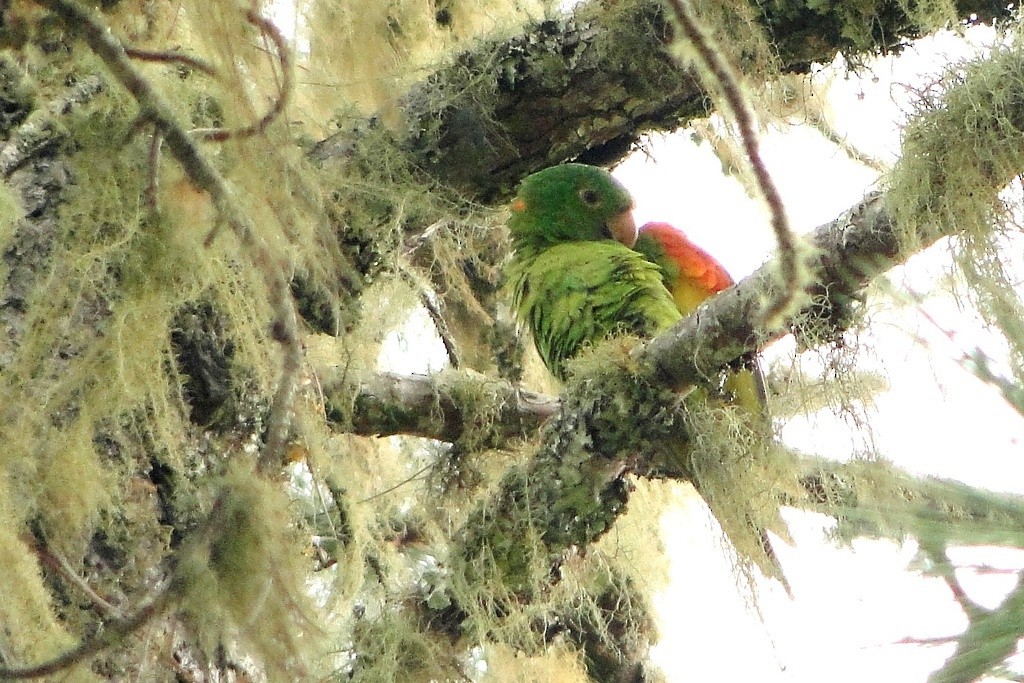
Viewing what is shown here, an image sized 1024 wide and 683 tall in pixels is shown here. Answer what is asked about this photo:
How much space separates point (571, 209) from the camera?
2.79 metres

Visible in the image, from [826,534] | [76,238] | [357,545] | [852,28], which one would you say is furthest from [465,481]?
[852,28]

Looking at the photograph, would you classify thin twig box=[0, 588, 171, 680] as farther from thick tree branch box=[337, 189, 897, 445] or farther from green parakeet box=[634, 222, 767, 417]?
green parakeet box=[634, 222, 767, 417]

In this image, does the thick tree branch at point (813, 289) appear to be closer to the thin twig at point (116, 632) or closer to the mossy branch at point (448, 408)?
the mossy branch at point (448, 408)

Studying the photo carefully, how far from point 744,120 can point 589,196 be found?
179 cm

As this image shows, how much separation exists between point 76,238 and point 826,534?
135 cm

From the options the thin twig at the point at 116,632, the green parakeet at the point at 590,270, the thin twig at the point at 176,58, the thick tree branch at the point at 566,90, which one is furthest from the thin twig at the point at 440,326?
the thin twig at the point at 116,632

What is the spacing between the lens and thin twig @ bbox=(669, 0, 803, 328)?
40.3 inches

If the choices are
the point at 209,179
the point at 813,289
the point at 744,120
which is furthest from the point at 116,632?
the point at 813,289

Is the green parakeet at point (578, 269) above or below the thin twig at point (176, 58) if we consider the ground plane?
below

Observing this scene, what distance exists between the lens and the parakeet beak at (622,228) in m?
2.80

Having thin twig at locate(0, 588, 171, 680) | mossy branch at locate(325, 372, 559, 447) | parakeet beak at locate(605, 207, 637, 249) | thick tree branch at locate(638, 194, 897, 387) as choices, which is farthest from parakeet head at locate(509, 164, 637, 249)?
thin twig at locate(0, 588, 171, 680)

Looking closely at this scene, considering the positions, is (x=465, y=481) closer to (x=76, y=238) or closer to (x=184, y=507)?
(x=184, y=507)

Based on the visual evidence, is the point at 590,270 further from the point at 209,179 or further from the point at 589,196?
the point at 209,179

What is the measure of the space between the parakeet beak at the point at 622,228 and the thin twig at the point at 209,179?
167 centimetres
